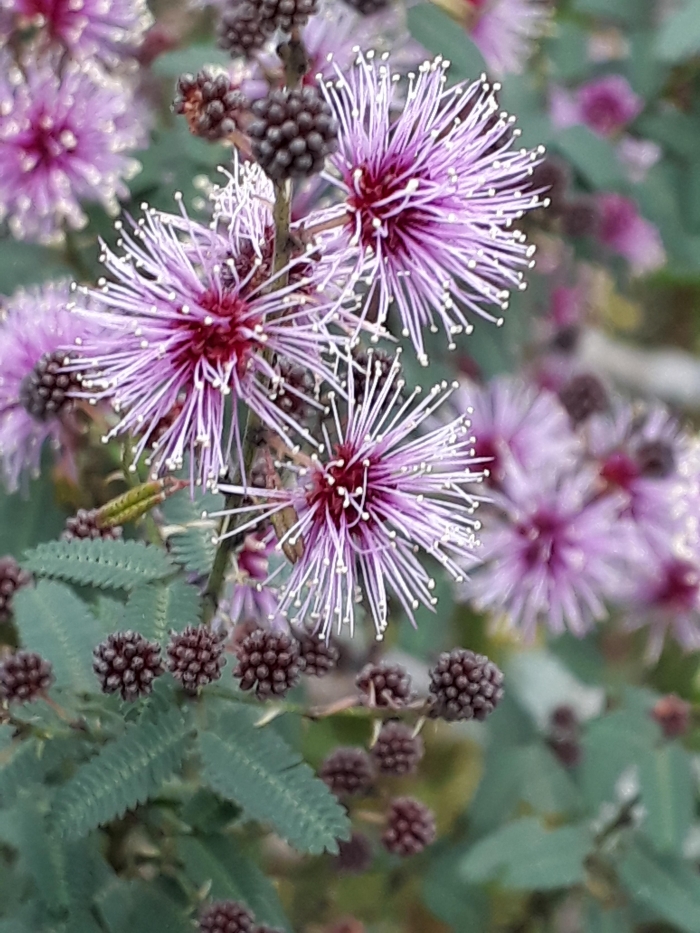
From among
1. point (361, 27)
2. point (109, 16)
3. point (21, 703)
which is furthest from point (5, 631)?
point (361, 27)

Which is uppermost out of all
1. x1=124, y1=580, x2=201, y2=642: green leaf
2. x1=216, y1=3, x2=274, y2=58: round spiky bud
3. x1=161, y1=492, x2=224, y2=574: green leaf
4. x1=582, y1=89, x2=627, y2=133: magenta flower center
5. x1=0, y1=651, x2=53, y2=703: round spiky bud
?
x1=582, y1=89, x2=627, y2=133: magenta flower center

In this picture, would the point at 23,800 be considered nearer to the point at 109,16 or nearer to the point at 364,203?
the point at 364,203

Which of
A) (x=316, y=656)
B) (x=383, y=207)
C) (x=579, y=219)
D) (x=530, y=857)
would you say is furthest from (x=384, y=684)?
(x=579, y=219)

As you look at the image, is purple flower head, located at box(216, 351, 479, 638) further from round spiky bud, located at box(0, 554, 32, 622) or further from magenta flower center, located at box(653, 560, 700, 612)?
magenta flower center, located at box(653, 560, 700, 612)

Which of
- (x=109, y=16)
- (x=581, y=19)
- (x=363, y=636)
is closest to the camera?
(x=109, y=16)

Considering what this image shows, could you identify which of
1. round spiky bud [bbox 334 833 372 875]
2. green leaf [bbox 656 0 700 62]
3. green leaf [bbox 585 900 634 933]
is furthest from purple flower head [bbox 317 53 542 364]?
green leaf [bbox 585 900 634 933]

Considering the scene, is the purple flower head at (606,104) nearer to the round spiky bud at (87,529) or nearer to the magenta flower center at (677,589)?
the magenta flower center at (677,589)
